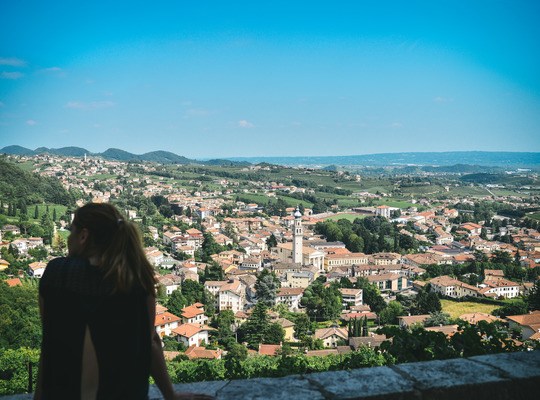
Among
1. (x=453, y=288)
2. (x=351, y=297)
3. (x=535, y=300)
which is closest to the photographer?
(x=535, y=300)

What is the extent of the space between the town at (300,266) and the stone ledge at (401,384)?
0.50 m

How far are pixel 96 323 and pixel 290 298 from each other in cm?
3171

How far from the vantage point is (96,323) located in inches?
55.4

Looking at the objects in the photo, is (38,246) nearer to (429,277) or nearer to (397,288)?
(397,288)

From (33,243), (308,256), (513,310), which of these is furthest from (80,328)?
(308,256)

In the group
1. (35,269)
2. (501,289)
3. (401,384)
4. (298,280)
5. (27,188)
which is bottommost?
(298,280)

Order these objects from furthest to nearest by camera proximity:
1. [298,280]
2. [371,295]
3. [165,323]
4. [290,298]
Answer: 1. [298,280]
2. [371,295]
3. [290,298]
4. [165,323]

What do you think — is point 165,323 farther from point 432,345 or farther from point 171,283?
point 432,345

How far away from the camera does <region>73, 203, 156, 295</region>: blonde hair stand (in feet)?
4.85

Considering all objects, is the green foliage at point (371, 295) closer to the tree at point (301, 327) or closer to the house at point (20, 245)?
the tree at point (301, 327)

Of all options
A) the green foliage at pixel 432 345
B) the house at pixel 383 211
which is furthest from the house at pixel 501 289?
the house at pixel 383 211

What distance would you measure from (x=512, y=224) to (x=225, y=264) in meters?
49.8

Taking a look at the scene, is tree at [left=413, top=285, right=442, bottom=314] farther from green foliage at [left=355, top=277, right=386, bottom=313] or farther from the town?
green foliage at [left=355, top=277, right=386, bottom=313]

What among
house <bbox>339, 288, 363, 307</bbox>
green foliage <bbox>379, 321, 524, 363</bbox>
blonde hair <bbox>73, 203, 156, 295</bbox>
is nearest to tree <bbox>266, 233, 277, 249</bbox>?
house <bbox>339, 288, 363, 307</bbox>
